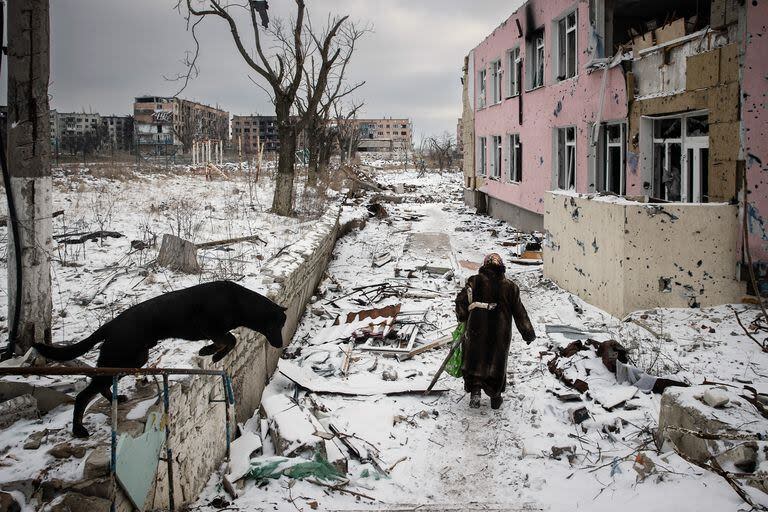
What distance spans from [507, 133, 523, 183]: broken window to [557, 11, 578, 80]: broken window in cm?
361

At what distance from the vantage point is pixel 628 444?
5367 mm

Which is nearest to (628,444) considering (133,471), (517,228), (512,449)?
(512,449)

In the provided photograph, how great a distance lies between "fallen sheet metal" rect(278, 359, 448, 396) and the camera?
678cm

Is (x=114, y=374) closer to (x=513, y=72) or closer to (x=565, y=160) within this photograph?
(x=565, y=160)

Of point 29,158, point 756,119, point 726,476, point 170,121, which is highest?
point 170,121

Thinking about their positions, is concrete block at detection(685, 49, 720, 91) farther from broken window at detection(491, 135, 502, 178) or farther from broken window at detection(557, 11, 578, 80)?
broken window at detection(491, 135, 502, 178)

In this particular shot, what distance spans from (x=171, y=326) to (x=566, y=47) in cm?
1336

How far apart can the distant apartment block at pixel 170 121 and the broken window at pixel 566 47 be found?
214ft

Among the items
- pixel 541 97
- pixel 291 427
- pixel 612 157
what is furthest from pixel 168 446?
pixel 541 97

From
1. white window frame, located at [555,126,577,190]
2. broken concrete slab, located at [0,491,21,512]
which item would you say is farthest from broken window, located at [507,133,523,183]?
broken concrete slab, located at [0,491,21,512]

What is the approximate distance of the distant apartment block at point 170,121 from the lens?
84.4 meters

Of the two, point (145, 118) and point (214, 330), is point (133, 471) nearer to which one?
point (214, 330)

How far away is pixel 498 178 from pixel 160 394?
1881 cm

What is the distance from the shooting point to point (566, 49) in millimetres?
14898
